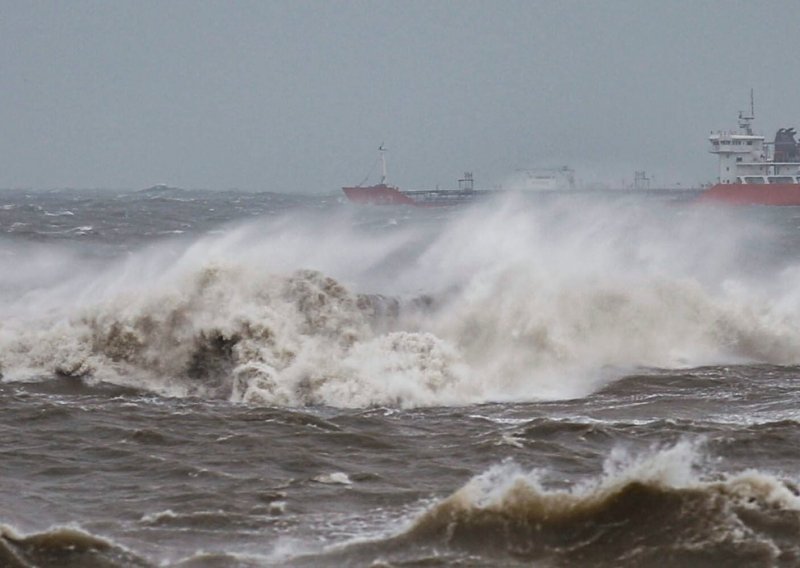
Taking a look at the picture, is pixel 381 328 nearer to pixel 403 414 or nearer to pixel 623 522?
pixel 403 414

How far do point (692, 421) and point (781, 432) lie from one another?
1.25 metres

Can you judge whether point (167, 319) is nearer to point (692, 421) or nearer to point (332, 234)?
point (692, 421)

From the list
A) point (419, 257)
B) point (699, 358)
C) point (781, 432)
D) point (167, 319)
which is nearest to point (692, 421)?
point (781, 432)

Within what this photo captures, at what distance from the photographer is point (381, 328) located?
1980cm

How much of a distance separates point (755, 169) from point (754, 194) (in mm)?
4475

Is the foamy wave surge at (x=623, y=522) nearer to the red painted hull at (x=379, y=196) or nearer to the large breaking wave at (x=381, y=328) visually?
the large breaking wave at (x=381, y=328)

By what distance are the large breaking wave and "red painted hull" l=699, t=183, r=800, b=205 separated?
81.6 metres

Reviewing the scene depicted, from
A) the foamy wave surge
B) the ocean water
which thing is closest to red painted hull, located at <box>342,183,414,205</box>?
the ocean water

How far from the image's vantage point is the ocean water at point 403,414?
1003 cm

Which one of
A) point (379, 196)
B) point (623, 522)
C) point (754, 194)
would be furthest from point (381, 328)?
point (379, 196)

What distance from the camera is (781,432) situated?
13930mm

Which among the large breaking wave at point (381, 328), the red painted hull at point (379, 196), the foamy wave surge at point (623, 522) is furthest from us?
the red painted hull at point (379, 196)

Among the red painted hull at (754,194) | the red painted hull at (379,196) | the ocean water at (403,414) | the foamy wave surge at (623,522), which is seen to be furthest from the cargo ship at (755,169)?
the foamy wave surge at (623,522)

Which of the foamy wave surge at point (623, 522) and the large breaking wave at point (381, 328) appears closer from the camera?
the foamy wave surge at point (623, 522)
